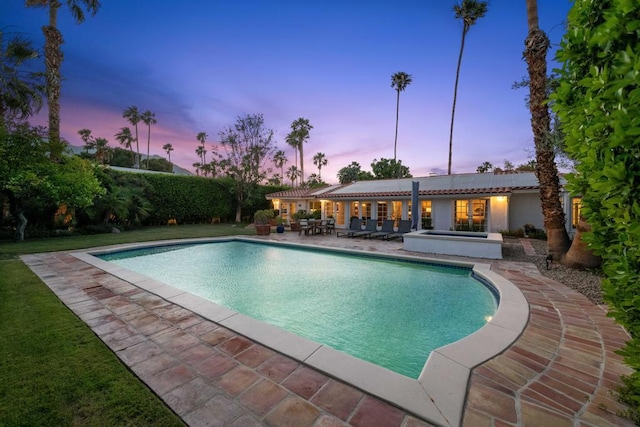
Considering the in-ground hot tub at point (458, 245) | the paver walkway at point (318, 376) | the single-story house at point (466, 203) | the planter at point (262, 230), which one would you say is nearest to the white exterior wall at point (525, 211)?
the single-story house at point (466, 203)

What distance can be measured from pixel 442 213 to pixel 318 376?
15494 mm

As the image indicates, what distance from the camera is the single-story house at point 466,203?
14.0 meters

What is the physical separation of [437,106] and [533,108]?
13.7 meters

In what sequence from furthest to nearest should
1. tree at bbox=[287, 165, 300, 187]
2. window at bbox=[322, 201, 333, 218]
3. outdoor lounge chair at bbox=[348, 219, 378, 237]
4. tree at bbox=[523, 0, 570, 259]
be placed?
tree at bbox=[287, 165, 300, 187] → window at bbox=[322, 201, 333, 218] → outdoor lounge chair at bbox=[348, 219, 378, 237] → tree at bbox=[523, 0, 570, 259]

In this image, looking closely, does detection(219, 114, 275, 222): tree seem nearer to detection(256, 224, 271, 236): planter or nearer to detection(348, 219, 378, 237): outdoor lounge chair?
detection(256, 224, 271, 236): planter

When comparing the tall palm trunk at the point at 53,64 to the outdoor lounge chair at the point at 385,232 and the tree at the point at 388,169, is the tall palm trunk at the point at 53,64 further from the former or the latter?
the tree at the point at 388,169

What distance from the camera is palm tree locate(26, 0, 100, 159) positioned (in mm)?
13625

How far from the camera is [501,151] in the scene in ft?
80.5

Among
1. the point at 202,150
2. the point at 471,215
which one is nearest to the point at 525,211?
the point at 471,215

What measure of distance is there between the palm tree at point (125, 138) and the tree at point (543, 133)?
5364 centimetres

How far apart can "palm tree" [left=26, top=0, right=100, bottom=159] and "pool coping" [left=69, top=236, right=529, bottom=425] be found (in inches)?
649

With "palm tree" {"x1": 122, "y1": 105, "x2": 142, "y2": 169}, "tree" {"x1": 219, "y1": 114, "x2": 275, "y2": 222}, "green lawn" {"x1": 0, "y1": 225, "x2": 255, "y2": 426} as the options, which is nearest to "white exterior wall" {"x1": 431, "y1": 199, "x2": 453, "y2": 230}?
"tree" {"x1": 219, "y1": 114, "x2": 275, "y2": 222}

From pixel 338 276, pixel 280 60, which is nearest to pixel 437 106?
pixel 280 60

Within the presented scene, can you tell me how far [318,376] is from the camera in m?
2.64
